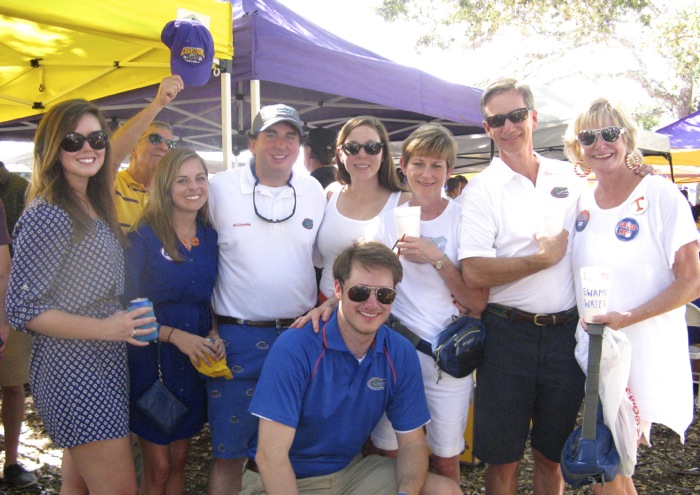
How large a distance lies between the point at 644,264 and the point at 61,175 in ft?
8.27

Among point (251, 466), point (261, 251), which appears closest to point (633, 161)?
point (261, 251)

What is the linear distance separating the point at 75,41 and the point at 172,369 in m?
3.12

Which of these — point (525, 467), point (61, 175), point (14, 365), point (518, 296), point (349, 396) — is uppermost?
point (61, 175)

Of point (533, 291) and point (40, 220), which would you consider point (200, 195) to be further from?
point (533, 291)

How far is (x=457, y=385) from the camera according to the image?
2799 mm

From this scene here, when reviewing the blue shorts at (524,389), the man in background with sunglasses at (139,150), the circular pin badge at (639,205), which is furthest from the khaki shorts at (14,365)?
the circular pin badge at (639,205)

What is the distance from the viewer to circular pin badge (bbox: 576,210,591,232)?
8.85ft

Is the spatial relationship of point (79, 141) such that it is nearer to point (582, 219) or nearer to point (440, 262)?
point (440, 262)

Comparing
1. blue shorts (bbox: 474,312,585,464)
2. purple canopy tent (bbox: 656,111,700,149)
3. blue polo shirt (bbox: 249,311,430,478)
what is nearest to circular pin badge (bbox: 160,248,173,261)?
blue polo shirt (bbox: 249,311,430,478)

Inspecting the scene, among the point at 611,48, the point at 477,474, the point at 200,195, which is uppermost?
the point at 611,48

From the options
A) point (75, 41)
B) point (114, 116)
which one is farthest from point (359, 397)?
point (114, 116)

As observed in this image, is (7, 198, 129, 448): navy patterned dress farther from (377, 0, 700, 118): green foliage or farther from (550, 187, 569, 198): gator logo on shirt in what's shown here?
(377, 0, 700, 118): green foliage

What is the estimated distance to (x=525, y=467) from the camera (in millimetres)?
4461

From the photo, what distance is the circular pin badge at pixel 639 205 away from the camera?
8.20 feet
